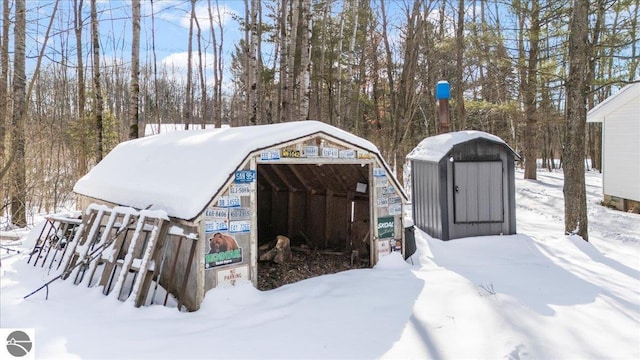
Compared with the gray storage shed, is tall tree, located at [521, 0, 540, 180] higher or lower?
higher

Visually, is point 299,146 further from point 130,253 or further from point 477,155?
point 477,155

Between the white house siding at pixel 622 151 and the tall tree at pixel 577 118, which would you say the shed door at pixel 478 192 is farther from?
the white house siding at pixel 622 151

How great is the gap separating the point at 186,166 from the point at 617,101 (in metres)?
13.9

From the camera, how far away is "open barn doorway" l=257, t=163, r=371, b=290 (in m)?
7.70

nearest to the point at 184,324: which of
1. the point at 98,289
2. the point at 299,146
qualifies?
the point at 98,289

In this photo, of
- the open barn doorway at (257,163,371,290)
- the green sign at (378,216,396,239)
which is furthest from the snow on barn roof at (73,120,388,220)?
the open barn doorway at (257,163,371,290)

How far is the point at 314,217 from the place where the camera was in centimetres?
958

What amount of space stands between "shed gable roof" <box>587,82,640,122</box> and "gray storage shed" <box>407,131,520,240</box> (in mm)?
6939

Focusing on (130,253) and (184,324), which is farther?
(130,253)

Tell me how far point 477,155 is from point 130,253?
278 inches

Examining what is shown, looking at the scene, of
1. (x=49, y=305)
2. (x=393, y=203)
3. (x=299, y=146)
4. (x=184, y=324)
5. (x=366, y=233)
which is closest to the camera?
(x=184, y=324)

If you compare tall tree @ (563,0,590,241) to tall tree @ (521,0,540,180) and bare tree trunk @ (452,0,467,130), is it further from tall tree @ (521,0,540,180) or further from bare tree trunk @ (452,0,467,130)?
bare tree trunk @ (452,0,467,130)

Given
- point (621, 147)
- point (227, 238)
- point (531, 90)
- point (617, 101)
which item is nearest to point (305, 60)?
point (227, 238)

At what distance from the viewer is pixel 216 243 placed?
5410 millimetres
